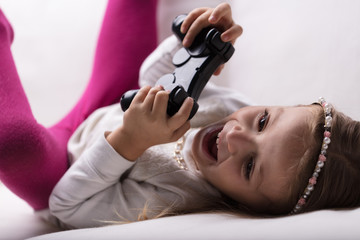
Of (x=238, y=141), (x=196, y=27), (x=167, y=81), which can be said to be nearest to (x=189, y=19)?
(x=196, y=27)

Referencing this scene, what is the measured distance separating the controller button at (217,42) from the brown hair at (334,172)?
194mm

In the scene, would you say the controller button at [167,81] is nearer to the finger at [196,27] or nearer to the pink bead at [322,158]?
the finger at [196,27]

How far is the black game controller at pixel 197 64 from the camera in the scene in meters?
0.65

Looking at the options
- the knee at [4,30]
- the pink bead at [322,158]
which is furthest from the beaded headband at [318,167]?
the knee at [4,30]

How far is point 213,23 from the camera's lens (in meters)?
0.69

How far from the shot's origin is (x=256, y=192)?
663 millimetres

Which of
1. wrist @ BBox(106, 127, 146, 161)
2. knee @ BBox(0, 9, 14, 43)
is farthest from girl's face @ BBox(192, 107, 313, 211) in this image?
knee @ BBox(0, 9, 14, 43)

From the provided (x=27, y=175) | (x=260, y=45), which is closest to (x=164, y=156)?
(x=27, y=175)

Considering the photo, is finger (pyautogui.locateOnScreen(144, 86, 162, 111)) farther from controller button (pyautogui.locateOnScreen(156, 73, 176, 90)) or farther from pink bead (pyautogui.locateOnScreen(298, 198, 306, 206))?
pink bead (pyautogui.locateOnScreen(298, 198, 306, 206))

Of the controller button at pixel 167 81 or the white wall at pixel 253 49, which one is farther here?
the white wall at pixel 253 49

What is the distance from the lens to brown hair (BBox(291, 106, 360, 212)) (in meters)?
0.63

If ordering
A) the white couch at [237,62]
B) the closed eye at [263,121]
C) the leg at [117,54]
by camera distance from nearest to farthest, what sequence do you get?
the white couch at [237,62]
the closed eye at [263,121]
the leg at [117,54]

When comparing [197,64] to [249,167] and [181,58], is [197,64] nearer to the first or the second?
[181,58]

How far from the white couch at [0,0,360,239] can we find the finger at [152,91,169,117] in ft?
0.53
